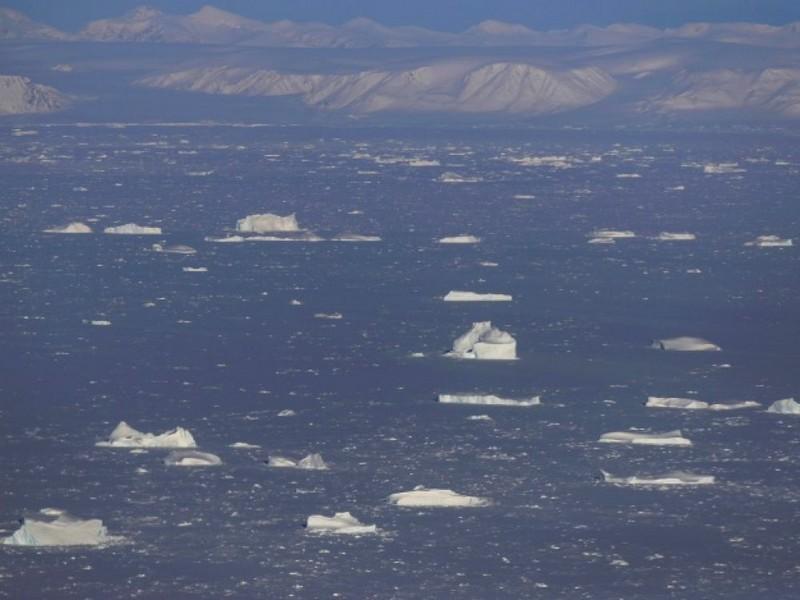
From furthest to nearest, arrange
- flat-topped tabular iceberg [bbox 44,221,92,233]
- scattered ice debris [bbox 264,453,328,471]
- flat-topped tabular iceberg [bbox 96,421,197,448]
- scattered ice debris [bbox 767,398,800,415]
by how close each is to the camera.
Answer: flat-topped tabular iceberg [bbox 44,221,92,233] < scattered ice debris [bbox 767,398,800,415] < flat-topped tabular iceberg [bbox 96,421,197,448] < scattered ice debris [bbox 264,453,328,471]

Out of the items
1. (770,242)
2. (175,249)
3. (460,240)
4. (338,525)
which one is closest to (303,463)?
(338,525)

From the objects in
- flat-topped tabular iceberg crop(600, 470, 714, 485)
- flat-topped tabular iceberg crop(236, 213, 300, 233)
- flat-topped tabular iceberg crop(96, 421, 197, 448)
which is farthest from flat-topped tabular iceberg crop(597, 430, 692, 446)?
flat-topped tabular iceberg crop(236, 213, 300, 233)

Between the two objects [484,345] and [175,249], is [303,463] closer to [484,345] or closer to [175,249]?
[484,345]

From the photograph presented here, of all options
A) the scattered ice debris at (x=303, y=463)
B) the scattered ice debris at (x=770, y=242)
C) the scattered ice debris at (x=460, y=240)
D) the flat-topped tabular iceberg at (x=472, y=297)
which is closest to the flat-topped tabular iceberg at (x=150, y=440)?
the scattered ice debris at (x=303, y=463)

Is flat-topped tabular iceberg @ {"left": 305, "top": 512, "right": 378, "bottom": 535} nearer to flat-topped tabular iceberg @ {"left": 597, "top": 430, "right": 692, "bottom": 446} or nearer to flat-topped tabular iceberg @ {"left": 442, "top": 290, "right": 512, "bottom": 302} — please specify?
flat-topped tabular iceberg @ {"left": 597, "top": 430, "right": 692, "bottom": 446}

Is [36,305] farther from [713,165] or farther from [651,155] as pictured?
[651,155]

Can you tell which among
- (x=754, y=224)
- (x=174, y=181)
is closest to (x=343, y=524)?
(x=754, y=224)
